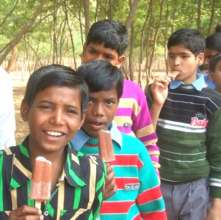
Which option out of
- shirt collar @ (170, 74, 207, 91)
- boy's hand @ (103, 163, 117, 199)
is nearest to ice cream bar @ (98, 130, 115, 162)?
boy's hand @ (103, 163, 117, 199)

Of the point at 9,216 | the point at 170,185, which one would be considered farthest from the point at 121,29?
Result: the point at 9,216

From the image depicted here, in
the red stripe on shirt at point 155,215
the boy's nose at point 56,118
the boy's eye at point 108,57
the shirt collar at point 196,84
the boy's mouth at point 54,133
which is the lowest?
the red stripe on shirt at point 155,215

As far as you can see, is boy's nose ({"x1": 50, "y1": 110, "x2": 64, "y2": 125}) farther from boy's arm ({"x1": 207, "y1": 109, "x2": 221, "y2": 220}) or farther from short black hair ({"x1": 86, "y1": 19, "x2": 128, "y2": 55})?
boy's arm ({"x1": 207, "y1": 109, "x2": 221, "y2": 220})

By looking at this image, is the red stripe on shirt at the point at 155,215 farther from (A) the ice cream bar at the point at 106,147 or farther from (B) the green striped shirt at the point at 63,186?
(B) the green striped shirt at the point at 63,186

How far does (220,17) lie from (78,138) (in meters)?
14.1

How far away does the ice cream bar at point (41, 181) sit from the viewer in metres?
1.72

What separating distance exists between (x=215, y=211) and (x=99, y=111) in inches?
40.7

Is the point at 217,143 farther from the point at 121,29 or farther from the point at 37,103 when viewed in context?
the point at 37,103

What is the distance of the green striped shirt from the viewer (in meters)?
1.81

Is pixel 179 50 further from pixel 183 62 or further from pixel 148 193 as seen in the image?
pixel 148 193

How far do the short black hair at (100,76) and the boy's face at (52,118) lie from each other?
48 cm

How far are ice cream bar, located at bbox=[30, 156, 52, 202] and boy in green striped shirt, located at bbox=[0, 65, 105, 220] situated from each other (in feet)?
0.34

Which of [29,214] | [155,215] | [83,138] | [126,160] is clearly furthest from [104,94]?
[29,214]

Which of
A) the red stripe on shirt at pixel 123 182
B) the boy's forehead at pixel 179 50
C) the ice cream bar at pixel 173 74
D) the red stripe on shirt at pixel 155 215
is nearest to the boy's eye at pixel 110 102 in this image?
the red stripe on shirt at pixel 123 182
